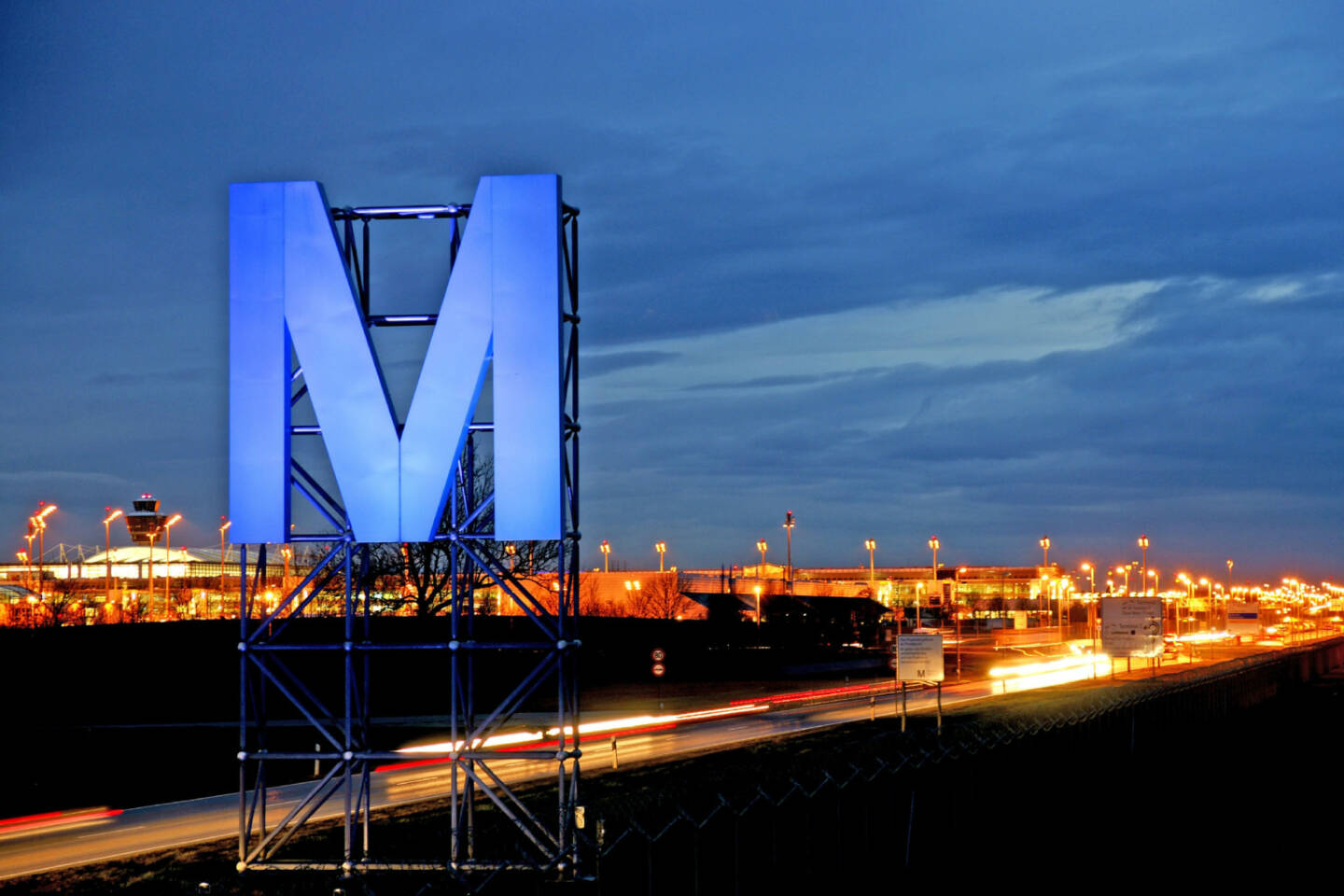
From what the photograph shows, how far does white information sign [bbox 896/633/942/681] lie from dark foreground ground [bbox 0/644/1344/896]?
88.1 inches

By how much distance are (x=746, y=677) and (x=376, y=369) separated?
5666cm


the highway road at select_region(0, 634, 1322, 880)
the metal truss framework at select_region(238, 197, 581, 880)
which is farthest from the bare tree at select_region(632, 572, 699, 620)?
the metal truss framework at select_region(238, 197, 581, 880)

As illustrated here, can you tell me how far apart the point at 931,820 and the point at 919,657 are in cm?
2158

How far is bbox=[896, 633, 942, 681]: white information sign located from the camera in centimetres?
4362

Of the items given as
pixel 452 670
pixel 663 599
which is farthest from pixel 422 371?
pixel 663 599

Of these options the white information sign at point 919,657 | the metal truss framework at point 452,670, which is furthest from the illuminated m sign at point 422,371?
the white information sign at point 919,657

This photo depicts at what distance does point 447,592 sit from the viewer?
76188mm

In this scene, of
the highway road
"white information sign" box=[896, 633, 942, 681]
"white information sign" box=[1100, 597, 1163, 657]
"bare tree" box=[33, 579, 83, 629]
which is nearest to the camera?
the highway road

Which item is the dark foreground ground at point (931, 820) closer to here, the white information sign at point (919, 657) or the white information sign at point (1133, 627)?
the white information sign at point (919, 657)

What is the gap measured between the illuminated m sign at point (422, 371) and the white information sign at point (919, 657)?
27.0 m

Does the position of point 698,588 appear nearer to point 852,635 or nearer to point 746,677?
point 852,635

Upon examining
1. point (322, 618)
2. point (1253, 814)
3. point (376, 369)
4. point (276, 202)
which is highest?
point (276, 202)

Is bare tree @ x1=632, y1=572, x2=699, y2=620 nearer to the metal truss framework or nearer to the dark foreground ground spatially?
the dark foreground ground

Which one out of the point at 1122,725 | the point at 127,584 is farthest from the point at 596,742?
the point at 127,584
